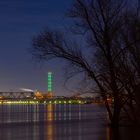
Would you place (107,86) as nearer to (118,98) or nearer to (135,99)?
(118,98)

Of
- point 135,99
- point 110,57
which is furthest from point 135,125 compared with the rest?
point 110,57

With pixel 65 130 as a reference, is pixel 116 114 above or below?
above

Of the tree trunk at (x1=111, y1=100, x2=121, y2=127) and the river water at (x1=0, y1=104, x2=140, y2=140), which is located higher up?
the tree trunk at (x1=111, y1=100, x2=121, y2=127)

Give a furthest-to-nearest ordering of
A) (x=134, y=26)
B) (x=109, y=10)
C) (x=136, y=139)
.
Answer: (x=134, y=26) → (x=109, y=10) → (x=136, y=139)

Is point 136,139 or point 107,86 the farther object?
point 107,86

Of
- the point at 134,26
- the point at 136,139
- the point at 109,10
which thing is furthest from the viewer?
the point at 134,26

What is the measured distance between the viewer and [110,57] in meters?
32.0

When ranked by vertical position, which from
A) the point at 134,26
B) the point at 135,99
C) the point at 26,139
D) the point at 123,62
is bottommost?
the point at 26,139

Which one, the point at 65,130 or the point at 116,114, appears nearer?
the point at 116,114

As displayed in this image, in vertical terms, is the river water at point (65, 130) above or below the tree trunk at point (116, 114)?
below

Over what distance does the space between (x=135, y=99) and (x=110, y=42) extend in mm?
5746

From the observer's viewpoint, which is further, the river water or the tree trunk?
the tree trunk

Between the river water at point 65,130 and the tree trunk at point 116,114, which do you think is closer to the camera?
the river water at point 65,130

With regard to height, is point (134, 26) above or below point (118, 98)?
above
